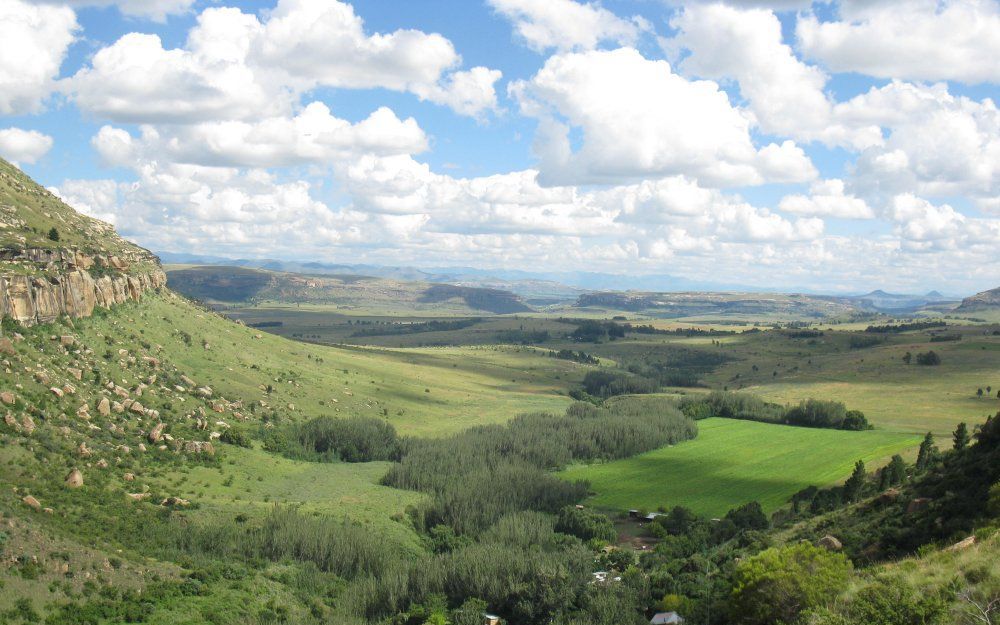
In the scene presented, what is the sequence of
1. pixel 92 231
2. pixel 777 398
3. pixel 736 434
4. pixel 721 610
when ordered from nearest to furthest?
pixel 721 610, pixel 92 231, pixel 736 434, pixel 777 398

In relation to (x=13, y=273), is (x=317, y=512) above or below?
below

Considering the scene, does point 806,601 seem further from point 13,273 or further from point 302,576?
point 13,273

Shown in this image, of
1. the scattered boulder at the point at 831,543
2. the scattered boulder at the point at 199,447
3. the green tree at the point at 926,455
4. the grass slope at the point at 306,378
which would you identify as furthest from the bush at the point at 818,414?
the scattered boulder at the point at 199,447

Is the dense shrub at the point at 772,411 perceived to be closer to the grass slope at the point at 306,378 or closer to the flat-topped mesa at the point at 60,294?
the grass slope at the point at 306,378

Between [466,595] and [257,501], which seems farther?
[257,501]

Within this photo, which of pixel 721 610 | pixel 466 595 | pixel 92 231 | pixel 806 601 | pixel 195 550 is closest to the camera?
pixel 806 601

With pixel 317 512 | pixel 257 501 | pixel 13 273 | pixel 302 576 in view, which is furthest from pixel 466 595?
pixel 13 273

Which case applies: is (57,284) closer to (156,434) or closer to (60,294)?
(60,294)

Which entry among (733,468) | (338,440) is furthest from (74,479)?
(733,468)
